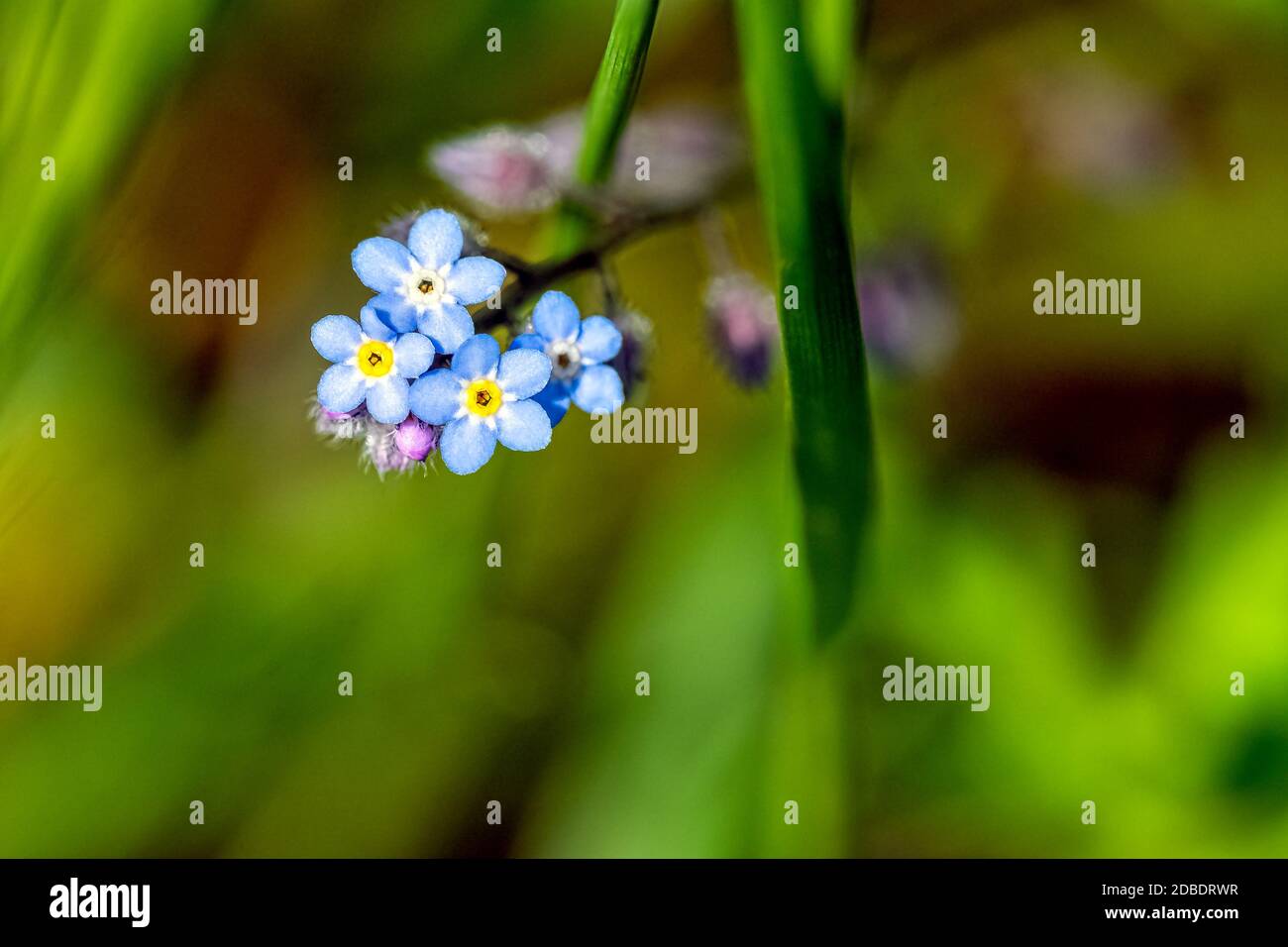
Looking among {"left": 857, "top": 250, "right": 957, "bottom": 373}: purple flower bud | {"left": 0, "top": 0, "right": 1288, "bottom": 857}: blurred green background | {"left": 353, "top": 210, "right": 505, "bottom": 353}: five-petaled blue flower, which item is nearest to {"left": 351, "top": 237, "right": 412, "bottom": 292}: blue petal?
{"left": 353, "top": 210, "right": 505, "bottom": 353}: five-petaled blue flower

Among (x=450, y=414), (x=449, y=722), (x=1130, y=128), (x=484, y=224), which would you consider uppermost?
(x=1130, y=128)

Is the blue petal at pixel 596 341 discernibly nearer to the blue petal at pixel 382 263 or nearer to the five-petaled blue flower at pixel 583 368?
the five-petaled blue flower at pixel 583 368

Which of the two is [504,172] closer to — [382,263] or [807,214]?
[382,263]

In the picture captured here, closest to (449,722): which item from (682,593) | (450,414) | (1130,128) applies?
(682,593)
